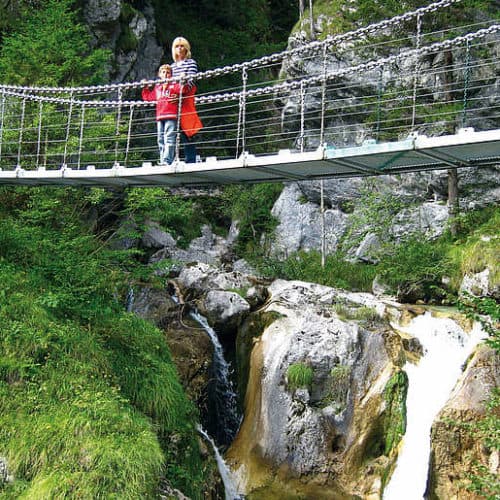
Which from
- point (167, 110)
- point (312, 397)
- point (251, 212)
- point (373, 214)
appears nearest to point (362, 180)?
point (373, 214)

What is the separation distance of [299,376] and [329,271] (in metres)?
4.47

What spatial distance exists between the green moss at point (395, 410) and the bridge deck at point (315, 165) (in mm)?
2909

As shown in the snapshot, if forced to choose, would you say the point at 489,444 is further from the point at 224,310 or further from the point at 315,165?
the point at 224,310

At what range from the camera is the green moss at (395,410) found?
7.02m

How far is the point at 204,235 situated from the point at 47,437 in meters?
9.23

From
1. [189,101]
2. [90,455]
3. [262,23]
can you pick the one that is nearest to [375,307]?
[189,101]

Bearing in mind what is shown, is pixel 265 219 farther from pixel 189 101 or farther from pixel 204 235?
pixel 189 101

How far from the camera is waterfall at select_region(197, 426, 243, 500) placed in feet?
22.6

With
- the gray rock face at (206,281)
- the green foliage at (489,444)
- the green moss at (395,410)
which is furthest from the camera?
the gray rock face at (206,281)

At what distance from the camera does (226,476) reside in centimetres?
718

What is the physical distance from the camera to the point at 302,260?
12492mm

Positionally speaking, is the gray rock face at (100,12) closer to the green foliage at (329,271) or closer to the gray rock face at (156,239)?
the gray rock face at (156,239)

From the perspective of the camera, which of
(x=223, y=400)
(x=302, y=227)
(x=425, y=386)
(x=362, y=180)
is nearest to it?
(x=425, y=386)

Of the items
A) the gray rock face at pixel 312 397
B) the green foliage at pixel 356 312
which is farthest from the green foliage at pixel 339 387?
the green foliage at pixel 356 312
